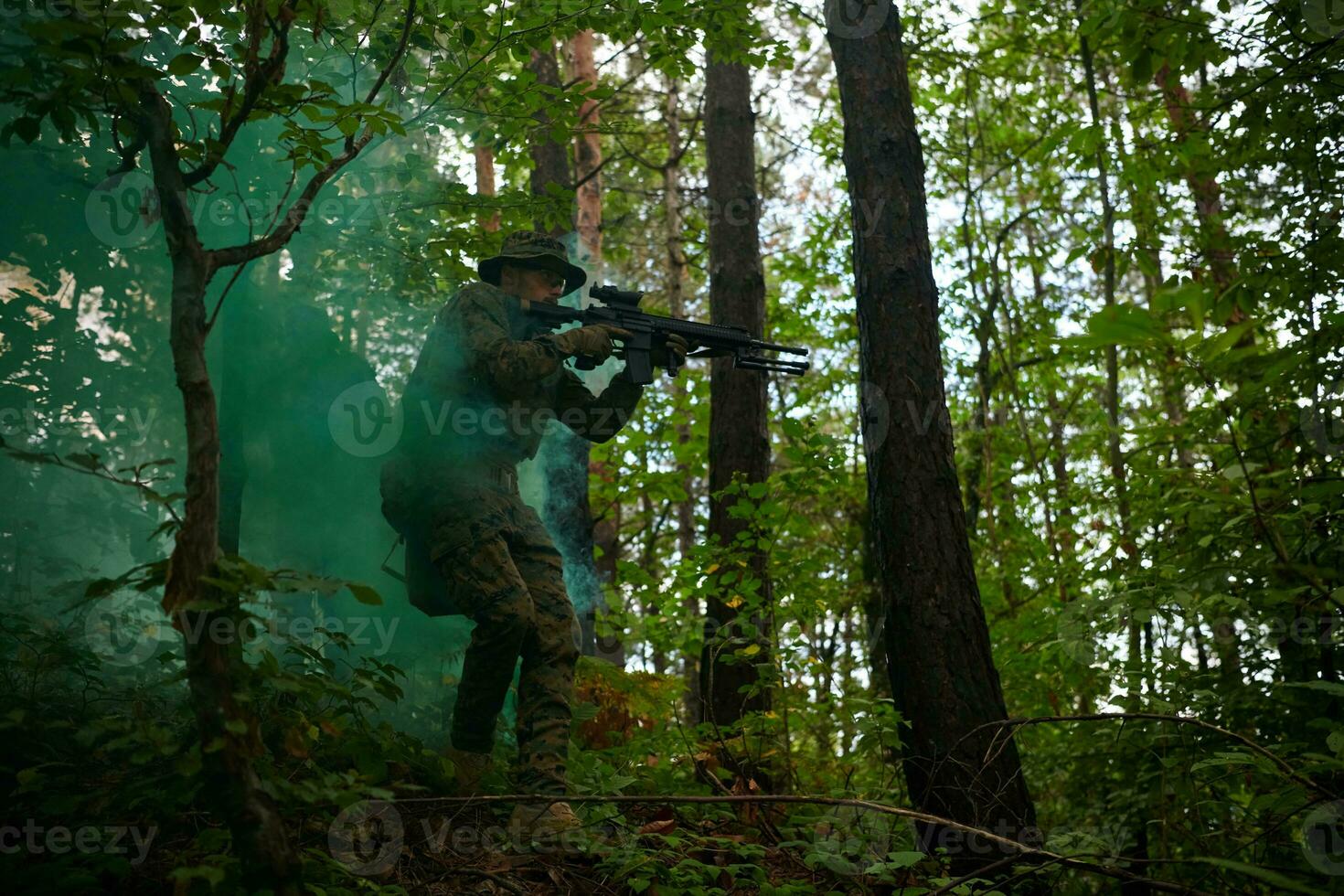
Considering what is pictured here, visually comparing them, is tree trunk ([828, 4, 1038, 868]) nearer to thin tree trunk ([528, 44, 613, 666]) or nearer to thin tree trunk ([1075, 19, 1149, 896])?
thin tree trunk ([1075, 19, 1149, 896])

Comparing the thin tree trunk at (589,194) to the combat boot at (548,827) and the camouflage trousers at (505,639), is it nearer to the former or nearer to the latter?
the camouflage trousers at (505,639)

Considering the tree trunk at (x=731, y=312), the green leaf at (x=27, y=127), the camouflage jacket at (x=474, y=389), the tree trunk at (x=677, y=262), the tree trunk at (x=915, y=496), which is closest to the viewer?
the green leaf at (x=27, y=127)

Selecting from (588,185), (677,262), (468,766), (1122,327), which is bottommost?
(468,766)

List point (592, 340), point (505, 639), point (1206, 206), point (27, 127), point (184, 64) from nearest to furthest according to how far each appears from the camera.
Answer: point (184, 64) → point (27, 127) → point (505, 639) → point (592, 340) → point (1206, 206)

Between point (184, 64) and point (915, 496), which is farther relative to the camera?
point (915, 496)

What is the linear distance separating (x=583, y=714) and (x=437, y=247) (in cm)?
306

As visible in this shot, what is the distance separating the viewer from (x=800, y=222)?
667 inches

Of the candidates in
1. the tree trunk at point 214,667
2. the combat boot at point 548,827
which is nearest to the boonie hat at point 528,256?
the tree trunk at point 214,667

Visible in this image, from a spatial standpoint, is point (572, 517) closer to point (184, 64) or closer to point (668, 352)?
point (668, 352)

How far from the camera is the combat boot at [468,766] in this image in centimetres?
445

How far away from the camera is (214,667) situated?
2723mm

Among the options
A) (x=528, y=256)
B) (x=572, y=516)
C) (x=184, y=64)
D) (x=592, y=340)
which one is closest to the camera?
(x=184, y=64)

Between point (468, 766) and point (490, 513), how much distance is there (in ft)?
3.95

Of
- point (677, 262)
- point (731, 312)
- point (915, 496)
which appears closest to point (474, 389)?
point (915, 496)
